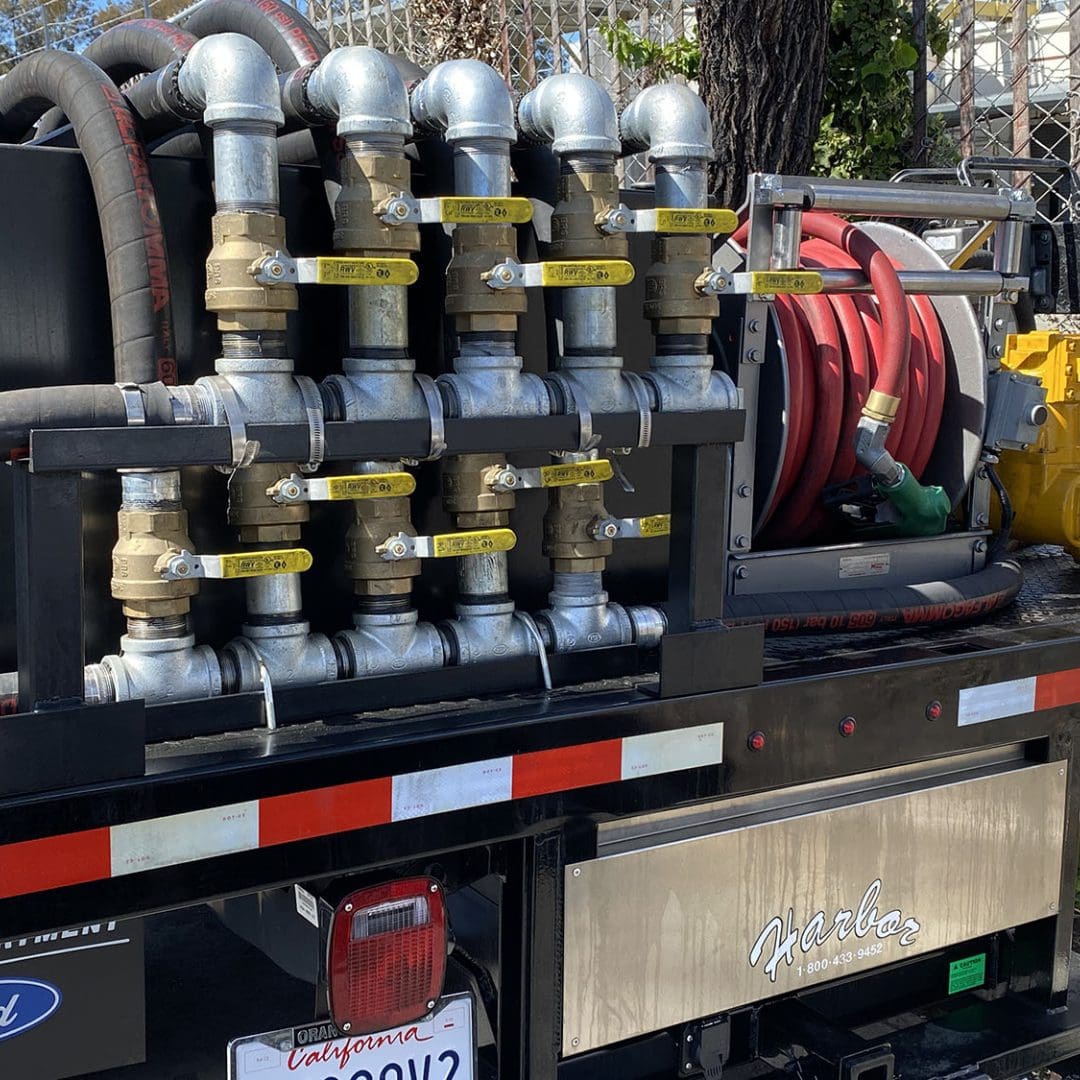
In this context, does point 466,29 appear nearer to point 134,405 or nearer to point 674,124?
point 674,124

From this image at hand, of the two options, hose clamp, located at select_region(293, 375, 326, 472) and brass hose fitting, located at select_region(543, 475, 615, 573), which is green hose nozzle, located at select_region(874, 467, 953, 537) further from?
hose clamp, located at select_region(293, 375, 326, 472)

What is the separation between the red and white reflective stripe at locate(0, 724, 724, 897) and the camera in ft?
5.57

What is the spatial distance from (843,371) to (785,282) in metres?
Answer: 0.49

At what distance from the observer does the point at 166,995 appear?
225 cm

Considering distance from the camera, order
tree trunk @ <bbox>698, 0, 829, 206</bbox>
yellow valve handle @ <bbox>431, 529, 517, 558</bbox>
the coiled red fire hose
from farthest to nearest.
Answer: tree trunk @ <bbox>698, 0, 829, 206</bbox> → the coiled red fire hose → yellow valve handle @ <bbox>431, 529, 517, 558</bbox>


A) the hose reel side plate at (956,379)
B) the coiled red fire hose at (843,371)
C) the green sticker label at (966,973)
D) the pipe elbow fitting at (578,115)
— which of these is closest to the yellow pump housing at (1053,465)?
the hose reel side plate at (956,379)

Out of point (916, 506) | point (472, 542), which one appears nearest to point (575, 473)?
point (472, 542)

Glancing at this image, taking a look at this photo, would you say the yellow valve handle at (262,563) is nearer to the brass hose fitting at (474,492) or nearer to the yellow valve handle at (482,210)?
the brass hose fitting at (474,492)

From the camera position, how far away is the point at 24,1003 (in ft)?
5.96

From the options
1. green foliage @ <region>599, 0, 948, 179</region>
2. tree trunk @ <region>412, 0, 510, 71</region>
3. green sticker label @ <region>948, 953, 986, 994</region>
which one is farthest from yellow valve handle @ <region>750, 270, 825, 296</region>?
tree trunk @ <region>412, 0, 510, 71</region>

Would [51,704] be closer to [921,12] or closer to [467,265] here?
[467,265]

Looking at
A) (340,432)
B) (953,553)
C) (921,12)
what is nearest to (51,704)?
(340,432)

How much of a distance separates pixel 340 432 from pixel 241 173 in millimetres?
374

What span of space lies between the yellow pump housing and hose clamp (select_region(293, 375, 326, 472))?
6.39 feet
